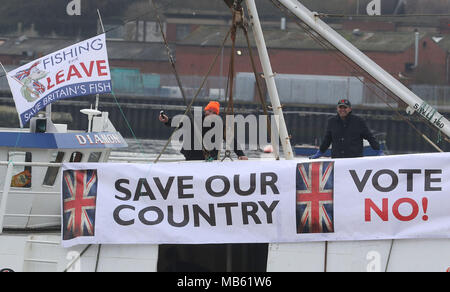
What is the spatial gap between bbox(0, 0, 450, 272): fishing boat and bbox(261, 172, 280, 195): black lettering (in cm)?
3

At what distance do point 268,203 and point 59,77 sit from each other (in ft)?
13.1

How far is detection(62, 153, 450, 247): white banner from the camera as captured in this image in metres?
10.6

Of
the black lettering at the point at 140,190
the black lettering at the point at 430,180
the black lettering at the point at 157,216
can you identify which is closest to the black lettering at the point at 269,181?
the black lettering at the point at 157,216

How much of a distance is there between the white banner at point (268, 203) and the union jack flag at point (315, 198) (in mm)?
13

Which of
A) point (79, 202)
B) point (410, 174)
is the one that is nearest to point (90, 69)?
point (79, 202)

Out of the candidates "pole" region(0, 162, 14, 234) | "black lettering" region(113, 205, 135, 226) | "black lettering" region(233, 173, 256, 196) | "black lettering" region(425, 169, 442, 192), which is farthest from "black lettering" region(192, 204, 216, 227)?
"black lettering" region(425, 169, 442, 192)

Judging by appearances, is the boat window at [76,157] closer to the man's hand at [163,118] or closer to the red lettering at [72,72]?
the red lettering at [72,72]

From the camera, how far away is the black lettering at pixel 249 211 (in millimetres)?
10711

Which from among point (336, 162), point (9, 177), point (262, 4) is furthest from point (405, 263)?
point (262, 4)

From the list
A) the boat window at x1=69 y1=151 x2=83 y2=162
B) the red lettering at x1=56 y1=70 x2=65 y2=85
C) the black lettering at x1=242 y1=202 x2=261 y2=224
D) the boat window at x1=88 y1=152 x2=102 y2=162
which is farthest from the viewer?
the boat window at x1=88 y1=152 x2=102 y2=162

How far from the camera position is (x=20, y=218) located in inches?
501

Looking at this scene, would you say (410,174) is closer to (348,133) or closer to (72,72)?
(348,133)

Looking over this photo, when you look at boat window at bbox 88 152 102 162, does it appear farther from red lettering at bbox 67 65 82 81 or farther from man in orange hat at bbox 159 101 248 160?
man in orange hat at bbox 159 101 248 160

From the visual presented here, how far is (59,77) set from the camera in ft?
41.0
